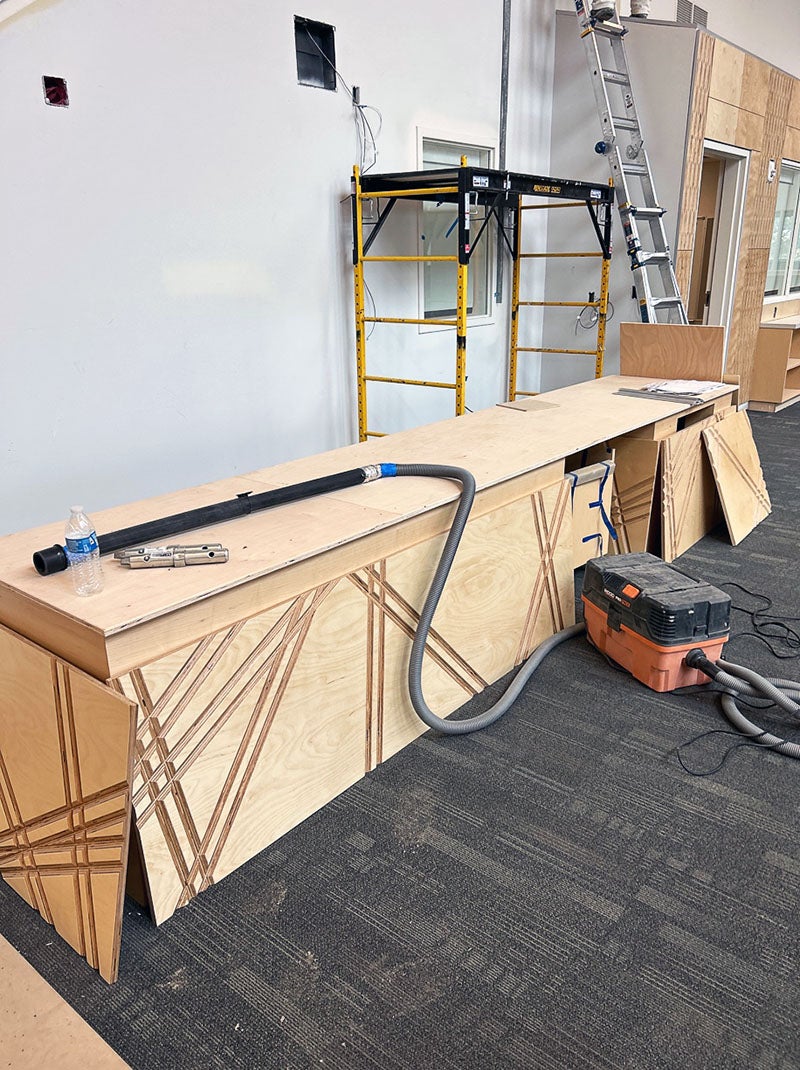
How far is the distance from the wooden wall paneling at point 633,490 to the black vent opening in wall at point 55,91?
2.50 m

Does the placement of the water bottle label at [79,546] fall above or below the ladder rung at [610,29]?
below

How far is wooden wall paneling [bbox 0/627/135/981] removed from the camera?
53.6 inches

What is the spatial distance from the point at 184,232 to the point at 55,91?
0.68m

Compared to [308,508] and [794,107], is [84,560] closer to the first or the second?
[308,508]

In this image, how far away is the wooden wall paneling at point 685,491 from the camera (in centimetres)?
315

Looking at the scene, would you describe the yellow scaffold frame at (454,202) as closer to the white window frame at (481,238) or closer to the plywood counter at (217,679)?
the white window frame at (481,238)

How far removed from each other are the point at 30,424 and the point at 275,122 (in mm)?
1860

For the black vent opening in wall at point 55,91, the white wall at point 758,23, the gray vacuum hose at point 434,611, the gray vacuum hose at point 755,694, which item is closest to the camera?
the gray vacuum hose at point 434,611

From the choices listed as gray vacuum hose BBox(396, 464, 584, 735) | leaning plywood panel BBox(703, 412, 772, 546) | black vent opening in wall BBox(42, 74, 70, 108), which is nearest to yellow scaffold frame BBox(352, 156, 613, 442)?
leaning plywood panel BBox(703, 412, 772, 546)

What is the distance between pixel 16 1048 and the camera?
130cm

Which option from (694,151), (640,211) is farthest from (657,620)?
(694,151)

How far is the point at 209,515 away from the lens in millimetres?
Result: 1785

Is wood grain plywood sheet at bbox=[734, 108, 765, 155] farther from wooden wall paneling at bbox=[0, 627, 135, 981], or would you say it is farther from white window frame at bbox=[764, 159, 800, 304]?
wooden wall paneling at bbox=[0, 627, 135, 981]

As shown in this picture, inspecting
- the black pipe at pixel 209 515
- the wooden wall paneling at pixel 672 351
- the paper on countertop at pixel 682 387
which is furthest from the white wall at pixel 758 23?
the black pipe at pixel 209 515
